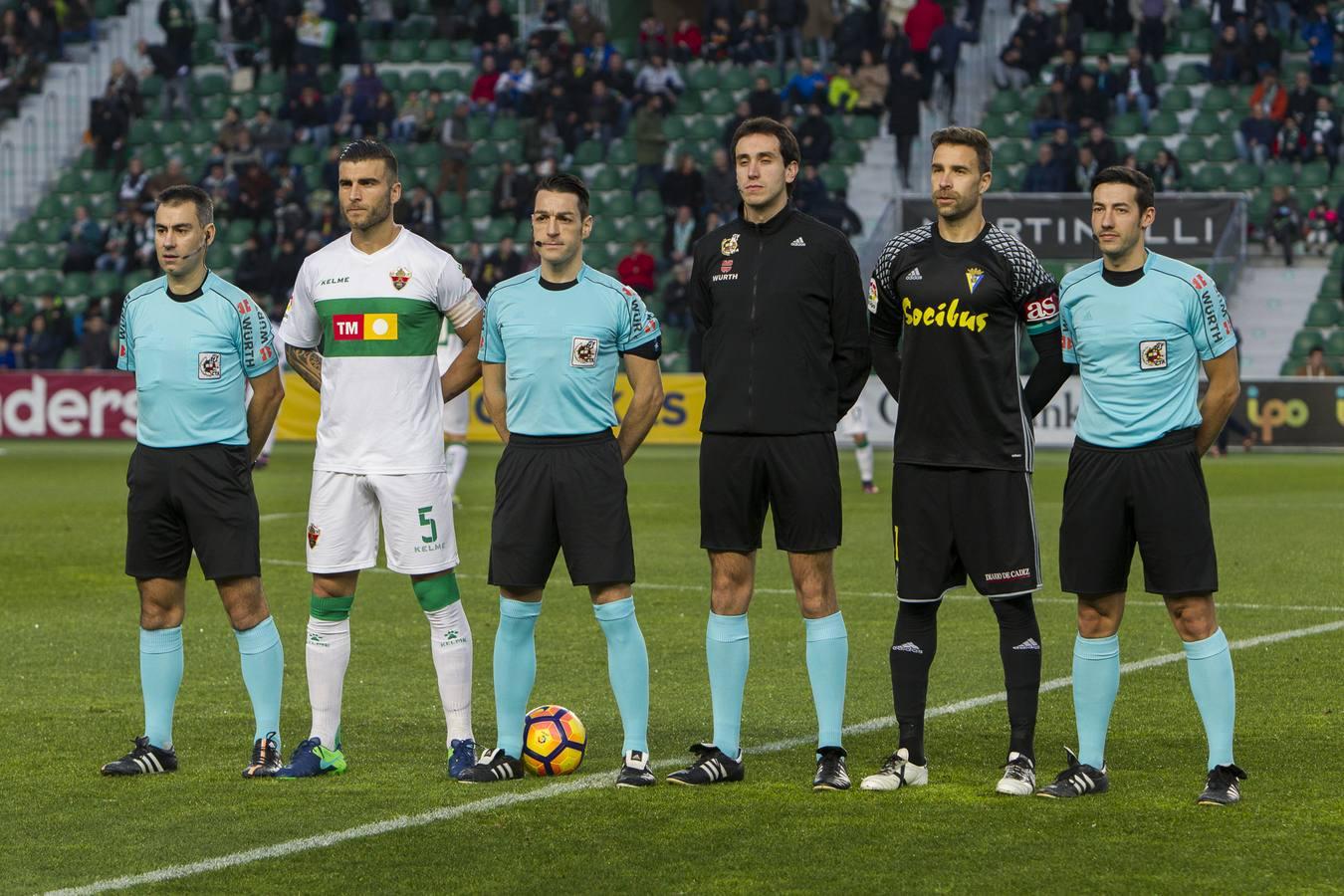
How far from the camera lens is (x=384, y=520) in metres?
6.92

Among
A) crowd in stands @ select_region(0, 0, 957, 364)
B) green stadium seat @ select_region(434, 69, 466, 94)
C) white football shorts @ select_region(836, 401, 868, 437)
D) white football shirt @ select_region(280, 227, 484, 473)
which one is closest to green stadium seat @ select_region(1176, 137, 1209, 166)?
crowd in stands @ select_region(0, 0, 957, 364)

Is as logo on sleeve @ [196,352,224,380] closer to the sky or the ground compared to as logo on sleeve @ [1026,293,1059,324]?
closer to the ground

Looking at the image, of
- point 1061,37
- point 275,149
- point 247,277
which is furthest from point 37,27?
point 1061,37

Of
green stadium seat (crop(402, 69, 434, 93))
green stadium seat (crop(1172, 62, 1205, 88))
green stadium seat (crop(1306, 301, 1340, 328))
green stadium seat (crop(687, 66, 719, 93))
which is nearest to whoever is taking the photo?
green stadium seat (crop(1306, 301, 1340, 328))

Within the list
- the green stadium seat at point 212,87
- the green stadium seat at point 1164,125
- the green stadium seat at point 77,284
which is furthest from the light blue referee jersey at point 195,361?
the green stadium seat at point 212,87

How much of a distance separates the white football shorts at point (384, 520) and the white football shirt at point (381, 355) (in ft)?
0.17

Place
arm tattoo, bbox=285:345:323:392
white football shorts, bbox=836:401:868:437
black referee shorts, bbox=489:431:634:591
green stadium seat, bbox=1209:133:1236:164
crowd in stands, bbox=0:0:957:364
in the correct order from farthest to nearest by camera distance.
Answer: green stadium seat, bbox=1209:133:1236:164 → crowd in stands, bbox=0:0:957:364 → white football shorts, bbox=836:401:868:437 → arm tattoo, bbox=285:345:323:392 → black referee shorts, bbox=489:431:634:591

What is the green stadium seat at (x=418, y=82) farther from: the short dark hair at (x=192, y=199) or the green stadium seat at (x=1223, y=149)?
the short dark hair at (x=192, y=199)

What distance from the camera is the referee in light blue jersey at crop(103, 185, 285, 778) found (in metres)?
6.90

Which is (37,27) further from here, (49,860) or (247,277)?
(49,860)

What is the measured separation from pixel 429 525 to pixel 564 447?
1.84ft

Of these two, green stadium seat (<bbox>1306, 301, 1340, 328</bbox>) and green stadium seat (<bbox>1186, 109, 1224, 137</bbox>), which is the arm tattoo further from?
green stadium seat (<bbox>1186, 109, 1224, 137</bbox>)

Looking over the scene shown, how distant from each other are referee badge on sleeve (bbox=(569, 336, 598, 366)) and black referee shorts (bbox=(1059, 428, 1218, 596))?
1667mm

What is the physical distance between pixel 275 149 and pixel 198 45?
15.4 ft
